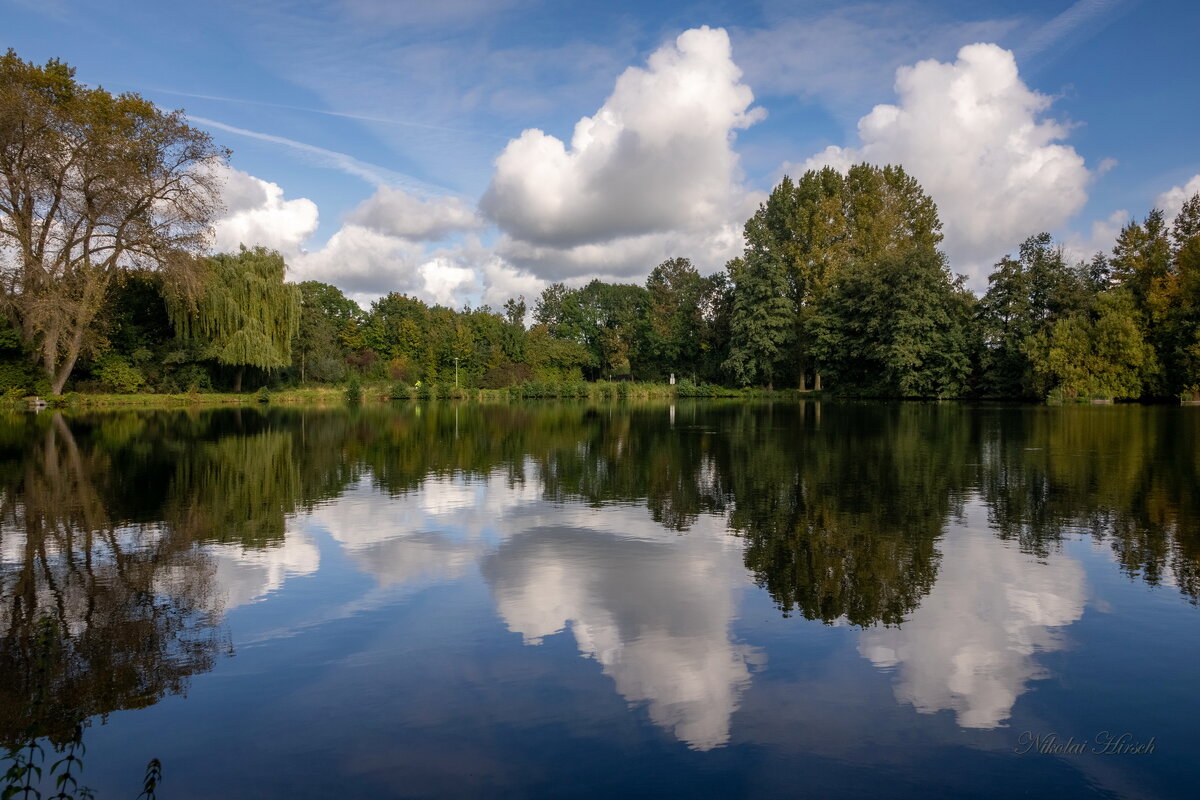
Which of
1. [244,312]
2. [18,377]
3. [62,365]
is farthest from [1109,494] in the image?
[18,377]

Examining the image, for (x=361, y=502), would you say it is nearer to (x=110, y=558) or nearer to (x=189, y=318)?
(x=110, y=558)

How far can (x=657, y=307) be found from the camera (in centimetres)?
7569

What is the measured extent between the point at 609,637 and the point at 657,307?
71169 mm

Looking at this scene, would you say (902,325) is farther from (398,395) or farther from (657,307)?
(398,395)

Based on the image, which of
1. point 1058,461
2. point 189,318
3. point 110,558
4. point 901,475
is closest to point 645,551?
point 110,558

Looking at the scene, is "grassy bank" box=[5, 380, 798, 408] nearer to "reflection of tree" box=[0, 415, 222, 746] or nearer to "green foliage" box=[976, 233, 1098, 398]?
"green foliage" box=[976, 233, 1098, 398]

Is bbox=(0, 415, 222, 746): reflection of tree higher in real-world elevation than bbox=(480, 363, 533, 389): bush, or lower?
lower

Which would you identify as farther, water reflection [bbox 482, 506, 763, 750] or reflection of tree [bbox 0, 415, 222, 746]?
water reflection [bbox 482, 506, 763, 750]

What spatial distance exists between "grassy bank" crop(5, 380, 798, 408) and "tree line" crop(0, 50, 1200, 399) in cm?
170

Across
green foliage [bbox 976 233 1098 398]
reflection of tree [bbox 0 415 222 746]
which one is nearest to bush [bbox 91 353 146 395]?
reflection of tree [bbox 0 415 222 746]

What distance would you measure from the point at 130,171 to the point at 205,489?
3263cm

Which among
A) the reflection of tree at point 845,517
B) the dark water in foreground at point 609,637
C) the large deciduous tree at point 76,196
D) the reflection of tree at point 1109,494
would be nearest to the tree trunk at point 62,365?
the large deciduous tree at point 76,196

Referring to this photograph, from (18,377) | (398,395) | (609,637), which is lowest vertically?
(609,637)

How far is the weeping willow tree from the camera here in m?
45.6
